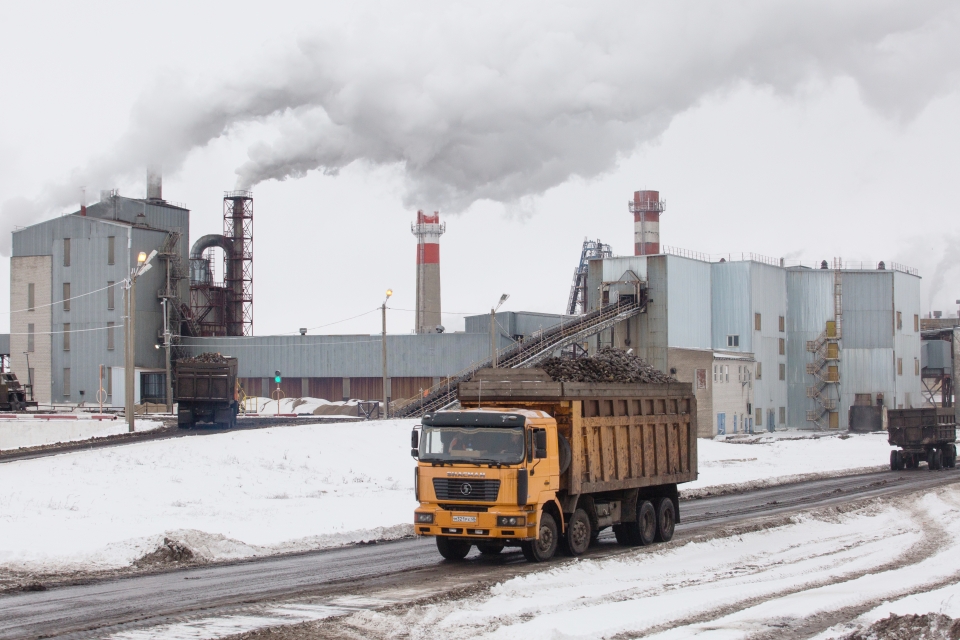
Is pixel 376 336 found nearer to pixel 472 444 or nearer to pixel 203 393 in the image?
pixel 203 393

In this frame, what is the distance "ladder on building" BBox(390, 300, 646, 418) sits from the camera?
66062 mm

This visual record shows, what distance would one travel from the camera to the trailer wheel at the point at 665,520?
22844mm

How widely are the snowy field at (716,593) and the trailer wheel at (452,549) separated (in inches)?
97.6

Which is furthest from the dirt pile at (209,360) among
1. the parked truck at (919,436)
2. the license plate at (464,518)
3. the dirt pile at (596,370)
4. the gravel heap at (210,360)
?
the license plate at (464,518)

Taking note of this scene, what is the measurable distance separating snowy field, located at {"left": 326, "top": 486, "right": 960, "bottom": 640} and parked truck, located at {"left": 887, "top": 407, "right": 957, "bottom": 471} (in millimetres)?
25456

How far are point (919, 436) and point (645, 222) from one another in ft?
150

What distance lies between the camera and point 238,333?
97188mm

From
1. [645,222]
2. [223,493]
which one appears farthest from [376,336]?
[223,493]

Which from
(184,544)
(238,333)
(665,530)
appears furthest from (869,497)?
(238,333)

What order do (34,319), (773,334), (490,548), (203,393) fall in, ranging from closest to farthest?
(490,548), (203,393), (773,334), (34,319)

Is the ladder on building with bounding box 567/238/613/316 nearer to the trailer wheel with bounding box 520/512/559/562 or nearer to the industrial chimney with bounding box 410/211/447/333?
the industrial chimney with bounding box 410/211/447/333

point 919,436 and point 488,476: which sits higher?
point 488,476

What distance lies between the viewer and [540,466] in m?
18.8

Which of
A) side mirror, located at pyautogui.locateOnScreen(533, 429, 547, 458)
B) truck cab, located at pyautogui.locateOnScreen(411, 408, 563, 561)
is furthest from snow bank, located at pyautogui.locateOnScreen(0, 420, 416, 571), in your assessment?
side mirror, located at pyautogui.locateOnScreen(533, 429, 547, 458)
